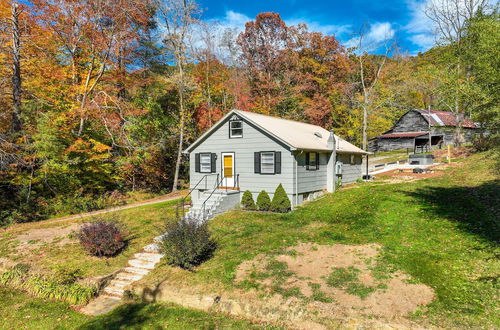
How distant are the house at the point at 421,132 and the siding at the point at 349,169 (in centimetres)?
1821

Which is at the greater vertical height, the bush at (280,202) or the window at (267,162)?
the window at (267,162)

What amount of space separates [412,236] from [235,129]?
10.5 meters

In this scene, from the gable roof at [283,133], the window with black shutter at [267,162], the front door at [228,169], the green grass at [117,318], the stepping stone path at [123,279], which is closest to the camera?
the green grass at [117,318]

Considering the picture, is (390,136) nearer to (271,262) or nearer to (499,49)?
(499,49)

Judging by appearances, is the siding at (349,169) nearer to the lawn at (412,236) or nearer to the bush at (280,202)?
the lawn at (412,236)

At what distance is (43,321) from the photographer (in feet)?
27.4

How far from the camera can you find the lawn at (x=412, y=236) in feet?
24.1

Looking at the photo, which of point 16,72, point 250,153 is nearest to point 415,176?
point 250,153

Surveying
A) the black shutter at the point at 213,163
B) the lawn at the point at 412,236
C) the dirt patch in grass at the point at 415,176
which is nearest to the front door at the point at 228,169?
the black shutter at the point at 213,163

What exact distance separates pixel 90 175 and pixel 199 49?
14395mm

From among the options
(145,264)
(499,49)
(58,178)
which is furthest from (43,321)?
(499,49)

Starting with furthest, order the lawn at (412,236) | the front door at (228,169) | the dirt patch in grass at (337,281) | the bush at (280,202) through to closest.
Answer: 1. the front door at (228,169)
2. the bush at (280,202)
3. the lawn at (412,236)
4. the dirt patch in grass at (337,281)

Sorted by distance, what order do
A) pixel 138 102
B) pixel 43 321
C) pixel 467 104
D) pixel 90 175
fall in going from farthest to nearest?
pixel 138 102, pixel 90 175, pixel 467 104, pixel 43 321

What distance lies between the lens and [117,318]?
27.2ft
